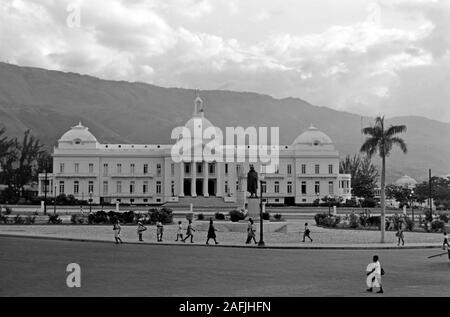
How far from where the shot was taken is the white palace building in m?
97.1

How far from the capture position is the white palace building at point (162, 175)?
319 feet

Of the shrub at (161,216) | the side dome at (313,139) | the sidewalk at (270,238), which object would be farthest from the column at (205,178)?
the sidewalk at (270,238)

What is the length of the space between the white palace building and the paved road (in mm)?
65082

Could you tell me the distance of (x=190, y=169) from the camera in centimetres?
9731

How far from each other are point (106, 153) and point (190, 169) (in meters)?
12.6

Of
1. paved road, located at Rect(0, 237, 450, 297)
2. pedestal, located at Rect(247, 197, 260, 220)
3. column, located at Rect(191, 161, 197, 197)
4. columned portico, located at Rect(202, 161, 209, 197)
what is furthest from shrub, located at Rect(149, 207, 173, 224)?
columned portico, located at Rect(202, 161, 209, 197)

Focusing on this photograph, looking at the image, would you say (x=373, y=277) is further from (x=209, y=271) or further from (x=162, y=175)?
(x=162, y=175)

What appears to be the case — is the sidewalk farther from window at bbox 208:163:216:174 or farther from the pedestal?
window at bbox 208:163:216:174

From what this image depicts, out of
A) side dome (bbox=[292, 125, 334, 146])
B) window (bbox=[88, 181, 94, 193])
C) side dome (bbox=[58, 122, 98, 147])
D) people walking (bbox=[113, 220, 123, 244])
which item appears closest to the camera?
people walking (bbox=[113, 220, 123, 244])

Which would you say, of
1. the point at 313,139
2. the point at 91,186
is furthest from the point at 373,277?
the point at 313,139

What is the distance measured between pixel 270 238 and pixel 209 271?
17.6 meters

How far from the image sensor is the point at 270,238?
39188 mm
